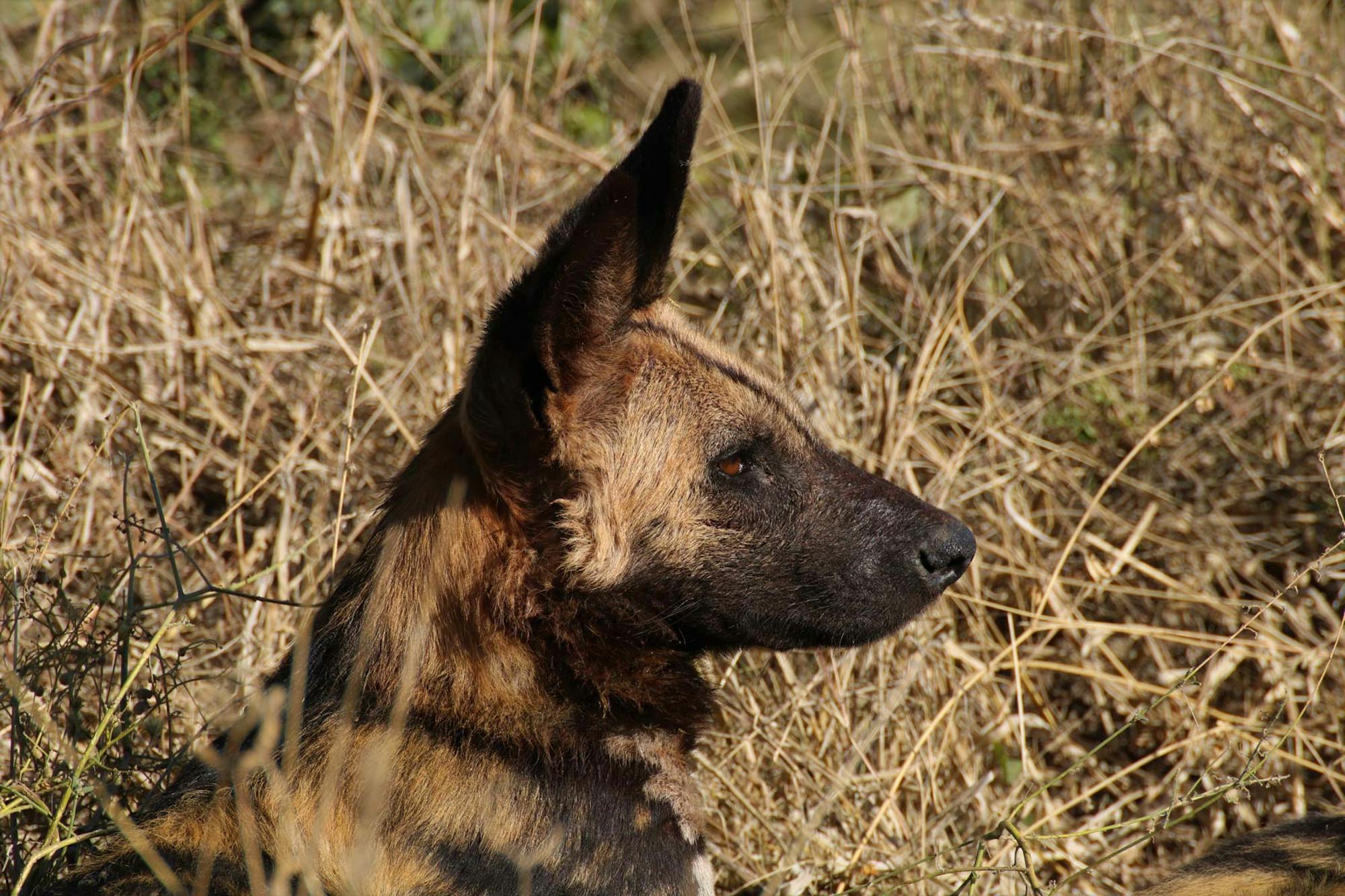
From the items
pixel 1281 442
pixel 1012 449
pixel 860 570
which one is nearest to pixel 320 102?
pixel 1012 449

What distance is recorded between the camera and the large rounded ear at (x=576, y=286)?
2709mm

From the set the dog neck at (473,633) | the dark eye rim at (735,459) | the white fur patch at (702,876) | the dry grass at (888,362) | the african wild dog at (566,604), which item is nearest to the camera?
the african wild dog at (566,604)

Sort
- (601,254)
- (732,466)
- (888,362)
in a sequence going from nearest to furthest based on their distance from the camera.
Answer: (601,254) → (732,466) → (888,362)

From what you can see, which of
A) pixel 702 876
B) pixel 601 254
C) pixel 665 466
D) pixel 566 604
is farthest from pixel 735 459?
pixel 702 876

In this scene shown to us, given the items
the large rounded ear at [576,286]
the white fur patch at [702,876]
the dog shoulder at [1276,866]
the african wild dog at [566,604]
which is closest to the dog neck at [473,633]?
the african wild dog at [566,604]

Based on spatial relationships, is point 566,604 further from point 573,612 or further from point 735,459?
point 735,459

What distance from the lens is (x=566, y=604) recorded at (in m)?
2.93

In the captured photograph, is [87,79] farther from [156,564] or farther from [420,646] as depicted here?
[420,646]

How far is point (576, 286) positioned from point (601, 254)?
3.5 inches

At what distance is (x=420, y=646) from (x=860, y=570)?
1.11m

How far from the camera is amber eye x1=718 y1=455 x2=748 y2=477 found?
314 cm

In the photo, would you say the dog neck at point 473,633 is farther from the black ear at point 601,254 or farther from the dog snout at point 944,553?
the dog snout at point 944,553

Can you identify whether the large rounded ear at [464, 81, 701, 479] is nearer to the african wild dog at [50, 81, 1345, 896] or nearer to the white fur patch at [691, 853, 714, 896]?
the african wild dog at [50, 81, 1345, 896]

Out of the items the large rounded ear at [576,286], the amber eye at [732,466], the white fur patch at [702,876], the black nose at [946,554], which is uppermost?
the large rounded ear at [576,286]
